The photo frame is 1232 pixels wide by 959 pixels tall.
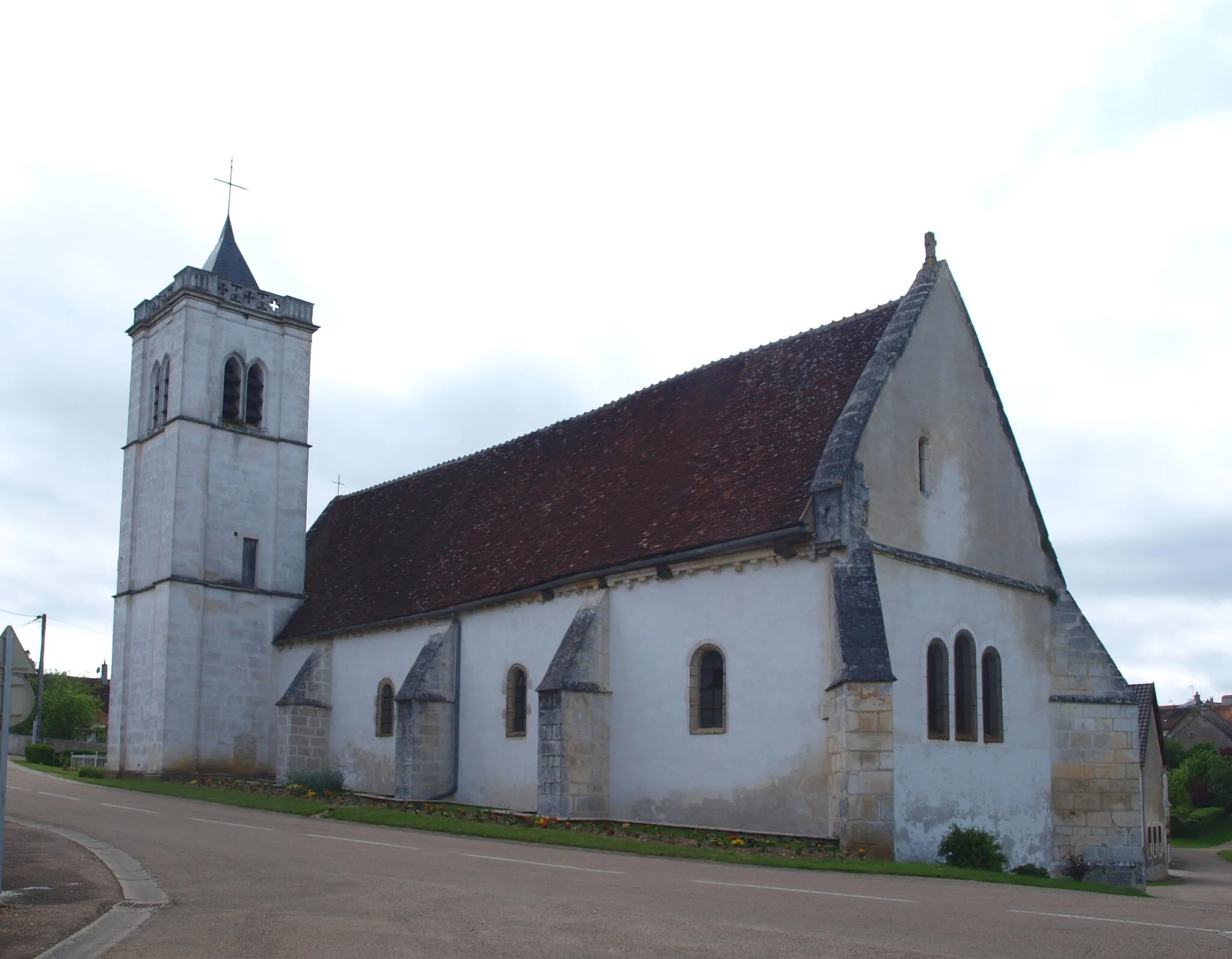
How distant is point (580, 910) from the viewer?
1118cm

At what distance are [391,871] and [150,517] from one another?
83.5ft

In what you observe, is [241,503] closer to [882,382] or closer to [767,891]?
[882,382]

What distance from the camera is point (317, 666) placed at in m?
33.7

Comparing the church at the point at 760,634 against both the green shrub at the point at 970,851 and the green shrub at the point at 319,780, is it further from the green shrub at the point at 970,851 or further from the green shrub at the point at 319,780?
the green shrub at the point at 319,780

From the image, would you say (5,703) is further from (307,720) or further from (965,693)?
(307,720)

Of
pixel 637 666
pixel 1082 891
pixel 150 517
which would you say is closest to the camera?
pixel 1082 891

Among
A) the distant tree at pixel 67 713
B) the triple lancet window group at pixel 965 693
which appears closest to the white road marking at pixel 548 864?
the triple lancet window group at pixel 965 693

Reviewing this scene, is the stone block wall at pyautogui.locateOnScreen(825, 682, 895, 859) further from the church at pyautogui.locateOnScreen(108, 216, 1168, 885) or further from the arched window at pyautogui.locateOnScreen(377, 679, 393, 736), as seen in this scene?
the arched window at pyautogui.locateOnScreen(377, 679, 393, 736)

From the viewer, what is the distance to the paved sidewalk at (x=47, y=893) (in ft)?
32.5

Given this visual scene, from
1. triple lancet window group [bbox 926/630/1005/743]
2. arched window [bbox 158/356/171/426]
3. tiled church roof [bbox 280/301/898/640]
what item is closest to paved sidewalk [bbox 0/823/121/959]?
tiled church roof [bbox 280/301/898/640]

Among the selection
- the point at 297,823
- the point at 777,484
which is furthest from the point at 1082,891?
the point at 297,823

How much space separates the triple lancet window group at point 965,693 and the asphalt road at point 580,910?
19.2 ft

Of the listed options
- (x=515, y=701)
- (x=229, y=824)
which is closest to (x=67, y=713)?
(x=515, y=701)

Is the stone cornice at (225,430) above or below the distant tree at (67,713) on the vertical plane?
above
